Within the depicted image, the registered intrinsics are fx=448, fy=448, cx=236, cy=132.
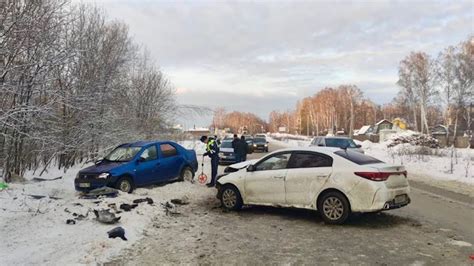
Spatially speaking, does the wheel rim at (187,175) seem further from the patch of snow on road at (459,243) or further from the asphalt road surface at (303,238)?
the patch of snow on road at (459,243)

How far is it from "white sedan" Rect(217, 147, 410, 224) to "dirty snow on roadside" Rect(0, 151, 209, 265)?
2019 millimetres

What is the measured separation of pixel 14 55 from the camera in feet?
42.1

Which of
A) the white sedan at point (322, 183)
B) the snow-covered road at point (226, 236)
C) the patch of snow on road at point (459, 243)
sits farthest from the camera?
the white sedan at point (322, 183)

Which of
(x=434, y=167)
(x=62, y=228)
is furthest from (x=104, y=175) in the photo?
(x=434, y=167)

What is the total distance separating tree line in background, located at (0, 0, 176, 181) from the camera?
39.3ft

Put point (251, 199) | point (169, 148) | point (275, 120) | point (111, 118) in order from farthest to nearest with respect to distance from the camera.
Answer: point (275, 120) → point (111, 118) → point (169, 148) → point (251, 199)

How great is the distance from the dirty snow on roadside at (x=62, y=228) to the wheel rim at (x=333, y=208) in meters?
3.43

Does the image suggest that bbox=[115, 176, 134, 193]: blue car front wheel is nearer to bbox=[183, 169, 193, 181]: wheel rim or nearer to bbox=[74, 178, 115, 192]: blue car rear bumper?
bbox=[74, 178, 115, 192]: blue car rear bumper

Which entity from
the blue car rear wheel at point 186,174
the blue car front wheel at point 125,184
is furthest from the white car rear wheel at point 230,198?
the blue car rear wheel at point 186,174

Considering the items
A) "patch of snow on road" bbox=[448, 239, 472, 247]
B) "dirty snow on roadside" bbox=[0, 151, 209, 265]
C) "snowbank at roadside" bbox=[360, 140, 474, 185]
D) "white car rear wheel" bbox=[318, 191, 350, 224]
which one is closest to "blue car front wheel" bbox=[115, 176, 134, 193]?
"dirty snow on roadside" bbox=[0, 151, 209, 265]

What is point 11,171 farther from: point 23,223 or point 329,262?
point 329,262

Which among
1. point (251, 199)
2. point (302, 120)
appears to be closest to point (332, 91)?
point (302, 120)

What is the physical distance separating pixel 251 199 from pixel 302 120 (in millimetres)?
125967

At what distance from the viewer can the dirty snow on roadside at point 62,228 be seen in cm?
635
